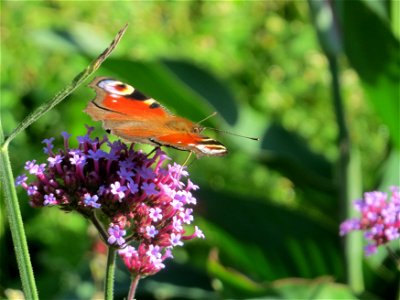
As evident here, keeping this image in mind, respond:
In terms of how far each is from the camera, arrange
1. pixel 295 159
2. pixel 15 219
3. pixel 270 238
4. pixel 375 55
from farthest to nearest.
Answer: pixel 295 159, pixel 270 238, pixel 375 55, pixel 15 219

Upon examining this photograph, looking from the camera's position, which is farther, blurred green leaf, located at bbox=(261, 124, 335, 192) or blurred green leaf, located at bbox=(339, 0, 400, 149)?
blurred green leaf, located at bbox=(261, 124, 335, 192)

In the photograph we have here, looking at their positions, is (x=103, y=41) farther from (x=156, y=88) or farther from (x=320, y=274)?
(x=320, y=274)

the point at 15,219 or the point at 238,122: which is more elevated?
the point at 15,219

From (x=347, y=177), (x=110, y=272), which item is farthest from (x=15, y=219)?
(x=347, y=177)

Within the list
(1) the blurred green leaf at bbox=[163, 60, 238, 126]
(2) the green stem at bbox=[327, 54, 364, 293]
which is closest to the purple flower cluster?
(2) the green stem at bbox=[327, 54, 364, 293]

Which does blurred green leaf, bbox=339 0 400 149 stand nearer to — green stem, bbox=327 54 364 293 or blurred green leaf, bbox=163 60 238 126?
green stem, bbox=327 54 364 293

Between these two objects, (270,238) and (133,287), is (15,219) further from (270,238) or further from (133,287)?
(270,238)
